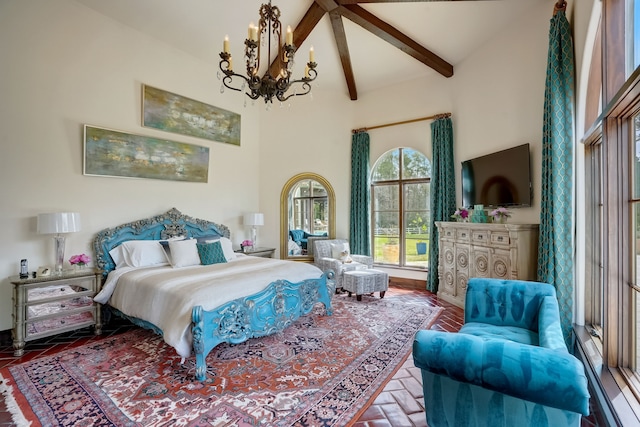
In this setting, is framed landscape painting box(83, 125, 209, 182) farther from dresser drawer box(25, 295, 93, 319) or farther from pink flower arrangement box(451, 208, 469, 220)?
pink flower arrangement box(451, 208, 469, 220)

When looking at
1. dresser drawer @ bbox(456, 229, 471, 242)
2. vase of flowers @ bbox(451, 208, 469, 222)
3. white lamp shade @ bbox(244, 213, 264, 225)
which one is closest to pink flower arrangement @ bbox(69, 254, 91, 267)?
white lamp shade @ bbox(244, 213, 264, 225)

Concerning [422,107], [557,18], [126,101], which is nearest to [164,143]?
[126,101]

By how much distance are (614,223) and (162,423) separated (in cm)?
337

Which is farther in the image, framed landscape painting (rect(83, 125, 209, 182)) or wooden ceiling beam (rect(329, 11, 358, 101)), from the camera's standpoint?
wooden ceiling beam (rect(329, 11, 358, 101))

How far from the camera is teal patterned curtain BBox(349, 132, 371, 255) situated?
20.4 ft

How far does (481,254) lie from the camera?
164 inches

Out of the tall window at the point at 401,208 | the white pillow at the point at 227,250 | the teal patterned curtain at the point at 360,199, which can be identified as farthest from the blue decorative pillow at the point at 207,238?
the tall window at the point at 401,208

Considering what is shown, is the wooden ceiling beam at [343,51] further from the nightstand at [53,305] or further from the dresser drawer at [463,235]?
the nightstand at [53,305]

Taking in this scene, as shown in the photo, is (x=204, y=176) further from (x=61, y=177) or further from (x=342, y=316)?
(x=342, y=316)

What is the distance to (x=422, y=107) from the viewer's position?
18.7 ft

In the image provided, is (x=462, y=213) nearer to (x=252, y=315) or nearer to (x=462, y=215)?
(x=462, y=215)

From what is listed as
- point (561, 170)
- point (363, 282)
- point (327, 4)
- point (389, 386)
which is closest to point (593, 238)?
point (561, 170)

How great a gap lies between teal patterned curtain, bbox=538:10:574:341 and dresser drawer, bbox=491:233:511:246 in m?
0.76

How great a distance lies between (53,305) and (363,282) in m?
4.00
